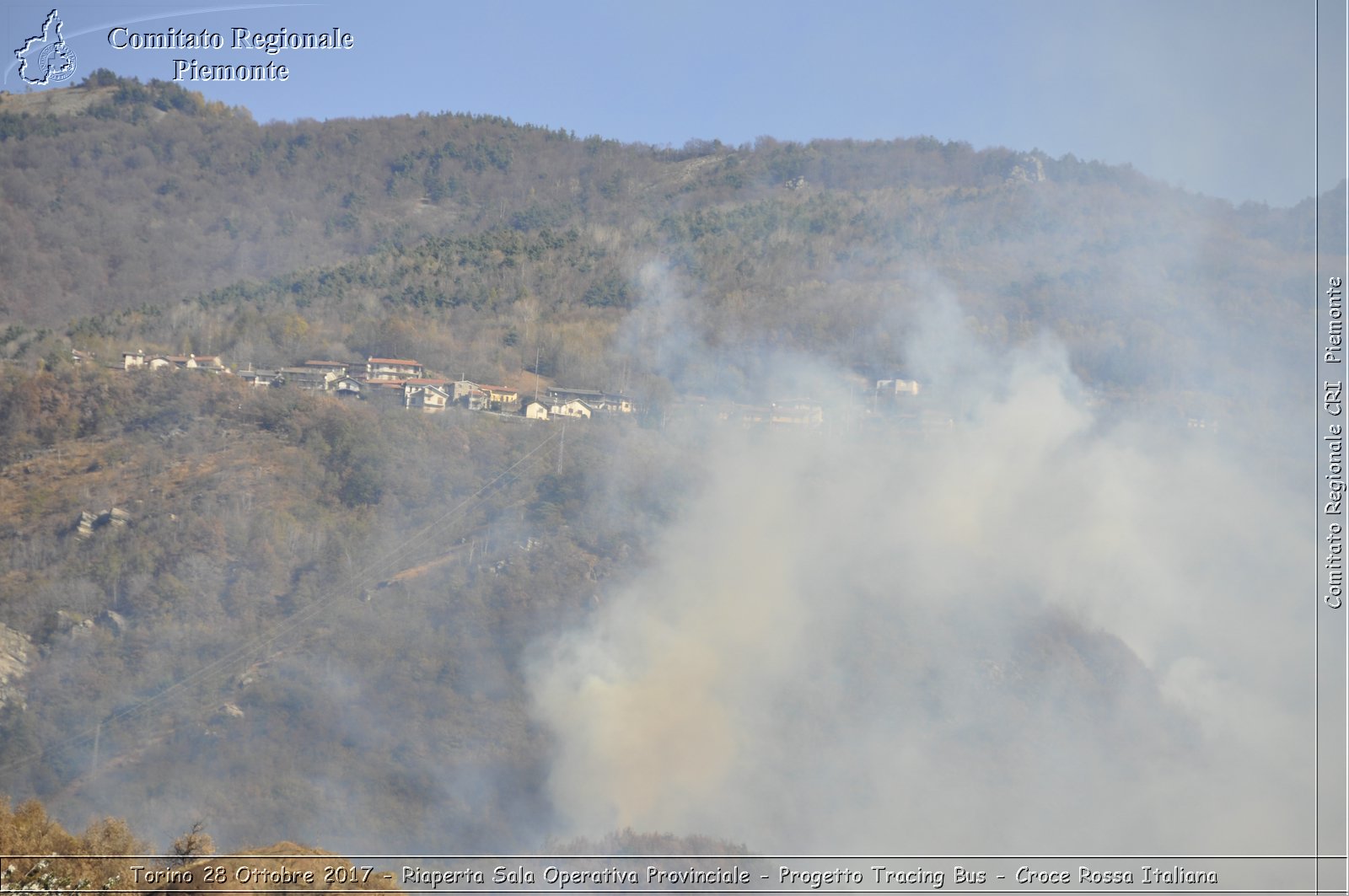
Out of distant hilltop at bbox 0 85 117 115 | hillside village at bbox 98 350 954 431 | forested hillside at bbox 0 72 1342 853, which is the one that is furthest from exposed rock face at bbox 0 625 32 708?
distant hilltop at bbox 0 85 117 115

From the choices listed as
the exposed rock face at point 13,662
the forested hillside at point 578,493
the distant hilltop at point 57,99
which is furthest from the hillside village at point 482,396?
the distant hilltop at point 57,99

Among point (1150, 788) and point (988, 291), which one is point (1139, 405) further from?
point (1150, 788)

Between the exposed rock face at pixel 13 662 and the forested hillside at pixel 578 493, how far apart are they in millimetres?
205

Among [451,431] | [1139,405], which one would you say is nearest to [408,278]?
[451,431]

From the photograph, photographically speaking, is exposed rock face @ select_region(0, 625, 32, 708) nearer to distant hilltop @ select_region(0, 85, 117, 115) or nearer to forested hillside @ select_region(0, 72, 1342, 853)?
forested hillside @ select_region(0, 72, 1342, 853)

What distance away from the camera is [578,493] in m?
52.5

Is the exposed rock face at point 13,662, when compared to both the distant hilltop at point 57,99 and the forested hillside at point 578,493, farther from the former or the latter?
the distant hilltop at point 57,99

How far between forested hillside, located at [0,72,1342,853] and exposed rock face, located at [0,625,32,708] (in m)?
0.20

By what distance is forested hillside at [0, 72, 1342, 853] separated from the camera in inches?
1492

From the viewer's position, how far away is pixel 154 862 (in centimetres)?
1995

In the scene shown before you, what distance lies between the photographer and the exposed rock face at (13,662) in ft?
132

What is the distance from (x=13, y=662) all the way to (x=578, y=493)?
22.8 m

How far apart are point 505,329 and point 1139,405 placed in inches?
1594

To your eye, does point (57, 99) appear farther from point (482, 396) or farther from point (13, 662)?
point (13, 662)
